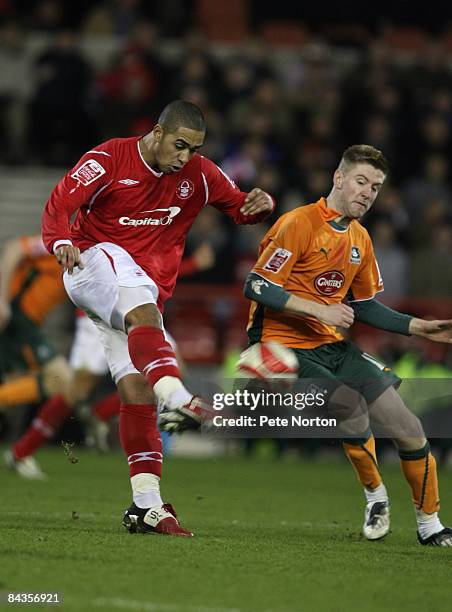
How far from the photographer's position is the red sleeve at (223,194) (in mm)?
6953

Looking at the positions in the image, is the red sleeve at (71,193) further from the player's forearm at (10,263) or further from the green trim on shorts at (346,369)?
the player's forearm at (10,263)

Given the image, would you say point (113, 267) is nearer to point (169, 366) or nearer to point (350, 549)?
point (169, 366)

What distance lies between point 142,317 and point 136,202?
711mm

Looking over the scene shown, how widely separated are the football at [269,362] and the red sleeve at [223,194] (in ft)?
2.37

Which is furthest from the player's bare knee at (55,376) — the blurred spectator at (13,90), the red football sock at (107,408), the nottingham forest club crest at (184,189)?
the blurred spectator at (13,90)

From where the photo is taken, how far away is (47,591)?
4.67 meters

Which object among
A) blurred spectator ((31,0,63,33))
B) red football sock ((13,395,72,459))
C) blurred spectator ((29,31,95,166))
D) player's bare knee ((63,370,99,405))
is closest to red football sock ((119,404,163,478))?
red football sock ((13,395,72,459))

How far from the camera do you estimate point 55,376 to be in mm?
11234

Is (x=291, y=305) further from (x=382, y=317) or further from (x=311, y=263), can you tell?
(x=382, y=317)

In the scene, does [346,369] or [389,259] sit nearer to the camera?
[346,369]

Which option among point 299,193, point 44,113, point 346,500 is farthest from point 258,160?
point 346,500

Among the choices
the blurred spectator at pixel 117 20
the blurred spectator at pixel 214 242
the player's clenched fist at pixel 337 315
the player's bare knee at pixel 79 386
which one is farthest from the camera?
the blurred spectator at pixel 117 20

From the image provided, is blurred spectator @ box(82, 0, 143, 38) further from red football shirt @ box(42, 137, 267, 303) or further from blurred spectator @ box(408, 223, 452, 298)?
red football shirt @ box(42, 137, 267, 303)

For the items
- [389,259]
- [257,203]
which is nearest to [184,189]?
[257,203]
